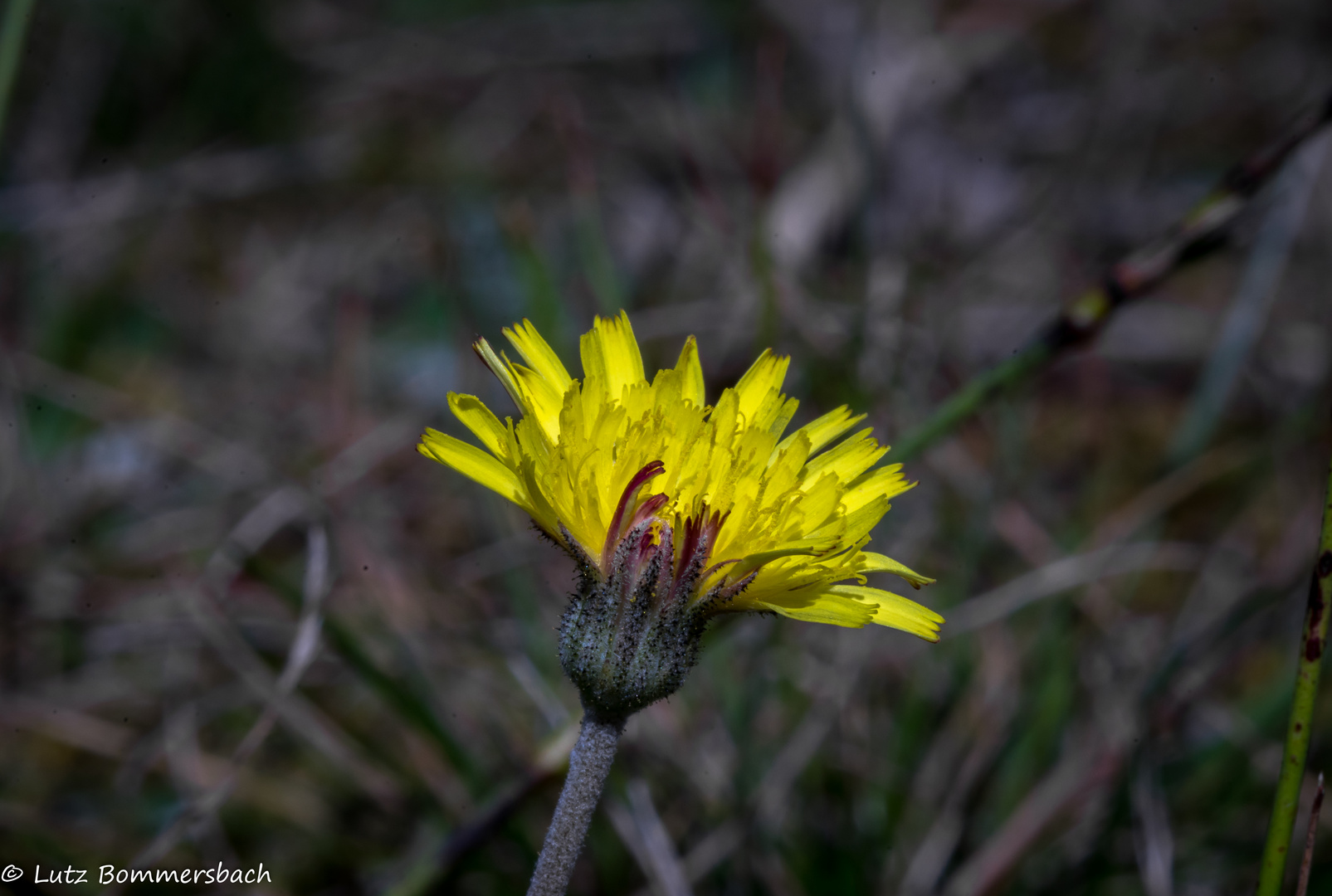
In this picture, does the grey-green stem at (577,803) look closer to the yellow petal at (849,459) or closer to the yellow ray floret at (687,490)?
the yellow ray floret at (687,490)

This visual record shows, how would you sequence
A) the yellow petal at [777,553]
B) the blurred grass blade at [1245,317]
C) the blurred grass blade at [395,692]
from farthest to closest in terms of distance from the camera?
the blurred grass blade at [1245,317]
the blurred grass blade at [395,692]
the yellow petal at [777,553]

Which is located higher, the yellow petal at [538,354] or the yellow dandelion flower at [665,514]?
the yellow petal at [538,354]

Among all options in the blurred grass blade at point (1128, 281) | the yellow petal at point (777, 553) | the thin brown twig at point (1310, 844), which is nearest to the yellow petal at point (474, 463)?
the yellow petal at point (777, 553)

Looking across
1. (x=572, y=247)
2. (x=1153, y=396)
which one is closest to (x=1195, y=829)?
(x=1153, y=396)

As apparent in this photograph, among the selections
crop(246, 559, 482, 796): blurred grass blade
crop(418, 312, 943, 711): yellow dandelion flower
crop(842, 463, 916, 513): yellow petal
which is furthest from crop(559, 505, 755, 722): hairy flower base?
crop(246, 559, 482, 796): blurred grass blade

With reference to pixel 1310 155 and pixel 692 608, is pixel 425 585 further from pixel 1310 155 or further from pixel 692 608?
pixel 1310 155

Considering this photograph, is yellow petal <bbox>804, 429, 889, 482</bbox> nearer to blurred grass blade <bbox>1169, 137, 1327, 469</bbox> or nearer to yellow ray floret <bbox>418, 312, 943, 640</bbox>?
yellow ray floret <bbox>418, 312, 943, 640</bbox>
